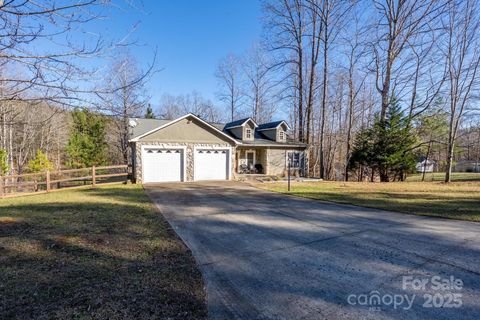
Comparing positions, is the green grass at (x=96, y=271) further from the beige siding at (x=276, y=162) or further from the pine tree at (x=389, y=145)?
the pine tree at (x=389, y=145)

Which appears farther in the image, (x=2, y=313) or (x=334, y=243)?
(x=334, y=243)

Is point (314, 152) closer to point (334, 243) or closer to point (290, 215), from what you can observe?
point (290, 215)

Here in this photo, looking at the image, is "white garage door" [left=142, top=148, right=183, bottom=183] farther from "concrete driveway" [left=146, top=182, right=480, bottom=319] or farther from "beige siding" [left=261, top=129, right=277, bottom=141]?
"beige siding" [left=261, top=129, right=277, bottom=141]

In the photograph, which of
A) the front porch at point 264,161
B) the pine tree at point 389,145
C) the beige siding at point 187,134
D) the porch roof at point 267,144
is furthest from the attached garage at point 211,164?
the pine tree at point 389,145

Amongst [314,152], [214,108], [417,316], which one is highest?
[214,108]

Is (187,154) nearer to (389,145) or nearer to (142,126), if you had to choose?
(142,126)

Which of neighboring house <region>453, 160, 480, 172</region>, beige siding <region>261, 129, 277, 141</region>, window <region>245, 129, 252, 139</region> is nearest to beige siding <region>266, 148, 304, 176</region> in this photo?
beige siding <region>261, 129, 277, 141</region>

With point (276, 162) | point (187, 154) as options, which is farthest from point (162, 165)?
point (276, 162)

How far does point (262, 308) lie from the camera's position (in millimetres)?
2535

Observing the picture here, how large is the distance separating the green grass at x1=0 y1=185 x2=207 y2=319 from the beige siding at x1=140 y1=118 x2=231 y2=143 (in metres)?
8.70

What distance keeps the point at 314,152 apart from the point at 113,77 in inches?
1104

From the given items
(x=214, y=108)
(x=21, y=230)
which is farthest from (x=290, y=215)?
(x=214, y=108)

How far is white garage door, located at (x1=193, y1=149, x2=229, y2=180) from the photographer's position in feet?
49.9

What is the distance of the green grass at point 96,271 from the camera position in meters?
2.45
